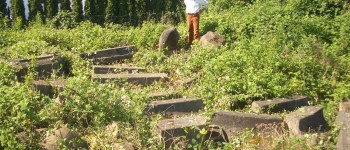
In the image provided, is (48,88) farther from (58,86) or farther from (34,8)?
(34,8)

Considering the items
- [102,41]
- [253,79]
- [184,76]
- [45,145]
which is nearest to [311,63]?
[253,79]

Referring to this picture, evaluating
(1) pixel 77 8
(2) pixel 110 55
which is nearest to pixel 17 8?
(1) pixel 77 8

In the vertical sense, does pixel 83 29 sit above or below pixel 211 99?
above

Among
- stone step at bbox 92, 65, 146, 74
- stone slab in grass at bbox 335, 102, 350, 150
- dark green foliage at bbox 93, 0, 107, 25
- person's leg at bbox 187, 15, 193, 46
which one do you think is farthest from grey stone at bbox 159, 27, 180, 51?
dark green foliage at bbox 93, 0, 107, 25

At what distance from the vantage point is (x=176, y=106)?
5480mm

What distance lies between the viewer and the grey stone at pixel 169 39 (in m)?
8.49

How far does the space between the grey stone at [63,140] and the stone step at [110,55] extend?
333 cm

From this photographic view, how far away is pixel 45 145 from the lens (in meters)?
4.15

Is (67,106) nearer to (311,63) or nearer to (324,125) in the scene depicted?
(324,125)

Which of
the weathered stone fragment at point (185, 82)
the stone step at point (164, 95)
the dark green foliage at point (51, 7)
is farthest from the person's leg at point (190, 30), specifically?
the dark green foliage at point (51, 7)

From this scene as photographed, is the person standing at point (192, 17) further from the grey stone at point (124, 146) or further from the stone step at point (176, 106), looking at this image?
the grey stone at point (124, 146)

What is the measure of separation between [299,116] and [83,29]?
5.79 meters

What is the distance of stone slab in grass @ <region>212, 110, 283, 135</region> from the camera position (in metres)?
5.17

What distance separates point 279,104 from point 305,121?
62cm
